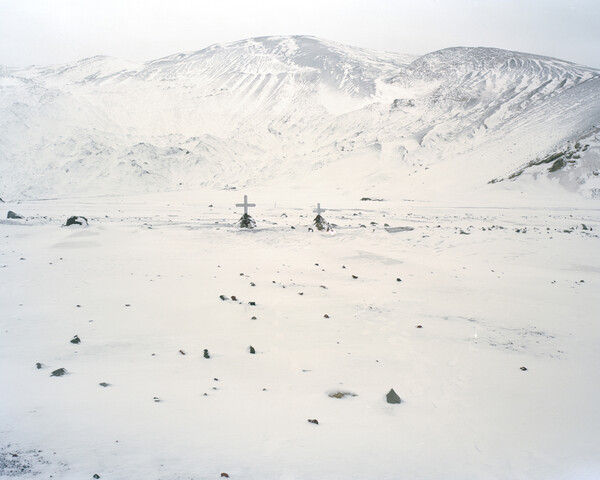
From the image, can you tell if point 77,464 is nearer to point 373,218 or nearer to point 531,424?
point 531,424

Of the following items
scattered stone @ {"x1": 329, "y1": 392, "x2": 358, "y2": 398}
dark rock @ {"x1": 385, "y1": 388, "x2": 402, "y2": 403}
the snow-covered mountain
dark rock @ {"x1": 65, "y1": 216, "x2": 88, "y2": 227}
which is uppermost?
A: the snow-covered mountain

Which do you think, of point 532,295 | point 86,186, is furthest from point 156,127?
point 532,295

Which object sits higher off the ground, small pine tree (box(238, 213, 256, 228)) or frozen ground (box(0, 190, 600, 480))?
small pine tree (box(238, 213, 256, 228))

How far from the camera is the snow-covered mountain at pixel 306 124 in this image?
39.6m

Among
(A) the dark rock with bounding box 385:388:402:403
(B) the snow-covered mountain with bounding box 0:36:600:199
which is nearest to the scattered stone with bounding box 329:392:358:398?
(A) the dark rock with bounding box 385:388:402:403

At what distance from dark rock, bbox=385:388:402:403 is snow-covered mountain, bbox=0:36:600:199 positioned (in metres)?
28.6

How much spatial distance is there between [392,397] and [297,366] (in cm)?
125

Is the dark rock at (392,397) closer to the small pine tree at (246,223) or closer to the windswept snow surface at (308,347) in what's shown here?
the windswept snow surface at (308,347)

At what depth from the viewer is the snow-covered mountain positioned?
130ft

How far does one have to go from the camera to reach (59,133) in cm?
5153

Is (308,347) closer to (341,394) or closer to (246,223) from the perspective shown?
(341,394)

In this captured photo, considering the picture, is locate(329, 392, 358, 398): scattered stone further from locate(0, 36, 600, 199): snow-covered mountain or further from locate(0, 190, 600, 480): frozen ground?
locate(0, 36, 600, 199): snow-covered mountain

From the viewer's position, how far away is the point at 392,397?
14.6 ft

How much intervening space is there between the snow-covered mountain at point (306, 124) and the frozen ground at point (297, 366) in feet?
81.1
